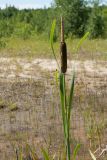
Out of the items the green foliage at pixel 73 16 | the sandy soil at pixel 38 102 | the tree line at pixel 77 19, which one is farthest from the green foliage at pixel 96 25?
the sandy soil at pixel 38 102

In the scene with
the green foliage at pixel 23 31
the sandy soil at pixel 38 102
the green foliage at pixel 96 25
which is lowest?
the green foliage at pixel 23 31

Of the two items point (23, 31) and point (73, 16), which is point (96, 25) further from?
point (23, 31)

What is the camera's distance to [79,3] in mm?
22484

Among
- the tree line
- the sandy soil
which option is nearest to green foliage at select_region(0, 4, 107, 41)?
the tree line

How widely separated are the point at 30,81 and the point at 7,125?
2.98 meters

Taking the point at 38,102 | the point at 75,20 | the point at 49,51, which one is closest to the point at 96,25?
the point at 75,20

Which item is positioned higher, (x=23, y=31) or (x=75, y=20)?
(x=75, y=20)

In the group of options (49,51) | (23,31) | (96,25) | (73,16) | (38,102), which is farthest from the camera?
(23,31)

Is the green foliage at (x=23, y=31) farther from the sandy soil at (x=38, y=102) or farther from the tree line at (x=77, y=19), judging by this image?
the sandy soil at (x=38, y=102)

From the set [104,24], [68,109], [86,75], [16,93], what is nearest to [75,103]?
[16,93]

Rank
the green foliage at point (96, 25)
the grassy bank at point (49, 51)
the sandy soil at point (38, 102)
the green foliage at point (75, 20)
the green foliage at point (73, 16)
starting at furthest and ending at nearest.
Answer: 1. the green foliage at point (73, 16)
2. the green foliage at point (75, 20)
3. the green foliage at point (96, 25)
4. the grassy bank at point (49, 51)
5. the sandy soil at point (38, 102)

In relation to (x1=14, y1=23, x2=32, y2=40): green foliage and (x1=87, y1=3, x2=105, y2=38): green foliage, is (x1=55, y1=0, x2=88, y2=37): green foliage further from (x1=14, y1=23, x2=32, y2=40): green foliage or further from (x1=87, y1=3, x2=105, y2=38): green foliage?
(x1=14, y1=23, x2=32, y2=40): green foliage

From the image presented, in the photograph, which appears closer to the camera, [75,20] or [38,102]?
[38,102]

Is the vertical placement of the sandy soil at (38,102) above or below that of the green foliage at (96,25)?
above
